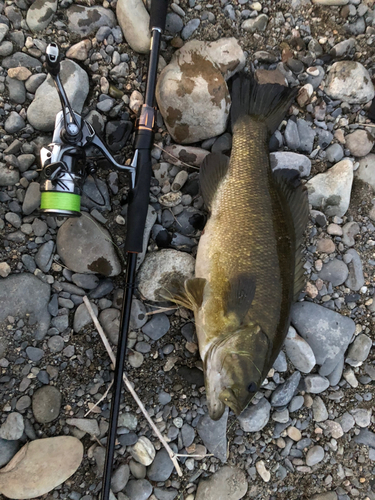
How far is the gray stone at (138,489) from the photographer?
279 cm

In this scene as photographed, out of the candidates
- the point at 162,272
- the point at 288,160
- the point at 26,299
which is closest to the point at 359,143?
the point at 288,160

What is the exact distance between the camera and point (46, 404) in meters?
2.67

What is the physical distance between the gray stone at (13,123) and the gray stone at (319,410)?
3493 millimetres

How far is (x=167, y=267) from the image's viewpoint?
2867 mm

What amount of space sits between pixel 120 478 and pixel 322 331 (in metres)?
2.10

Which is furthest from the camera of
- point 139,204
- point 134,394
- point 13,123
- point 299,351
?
point 299,351

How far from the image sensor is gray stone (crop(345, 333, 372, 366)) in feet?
10.5

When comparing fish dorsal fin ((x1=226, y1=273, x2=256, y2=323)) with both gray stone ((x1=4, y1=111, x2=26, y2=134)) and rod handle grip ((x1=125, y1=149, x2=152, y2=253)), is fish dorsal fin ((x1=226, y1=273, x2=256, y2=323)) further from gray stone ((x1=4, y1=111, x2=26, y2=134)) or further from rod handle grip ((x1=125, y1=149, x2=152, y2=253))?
gray stone ((x1=4, y1=111, x2=26, y2=134))

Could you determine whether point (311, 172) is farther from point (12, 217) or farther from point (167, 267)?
point (12, 217)

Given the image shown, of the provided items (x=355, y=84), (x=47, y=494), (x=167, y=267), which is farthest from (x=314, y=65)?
(x=47, y=494)

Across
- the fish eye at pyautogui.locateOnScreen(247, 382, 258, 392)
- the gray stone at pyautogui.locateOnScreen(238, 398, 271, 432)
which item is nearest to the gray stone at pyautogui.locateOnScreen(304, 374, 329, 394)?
the gray stone at pyautogui.locateOnScreen(238, 398, 271, 432)

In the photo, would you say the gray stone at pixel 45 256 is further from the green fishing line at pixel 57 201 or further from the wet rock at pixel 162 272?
the wet rock at pixel 162 272

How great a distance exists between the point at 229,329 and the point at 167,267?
2.35ft

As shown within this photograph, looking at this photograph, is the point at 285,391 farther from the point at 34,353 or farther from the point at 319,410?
the point at 34,353
